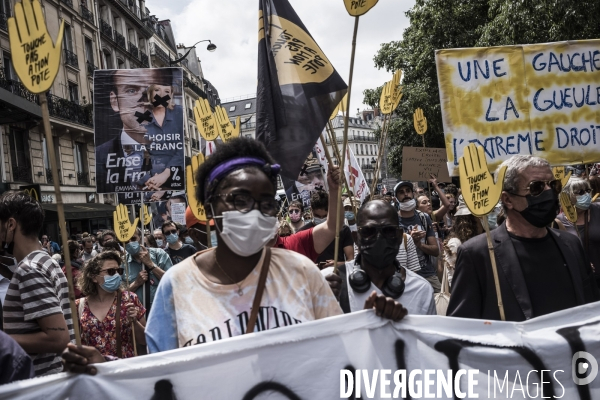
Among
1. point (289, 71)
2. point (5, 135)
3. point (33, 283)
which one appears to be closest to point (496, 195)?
point (289, 71)

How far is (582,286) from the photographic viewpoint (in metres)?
2.70

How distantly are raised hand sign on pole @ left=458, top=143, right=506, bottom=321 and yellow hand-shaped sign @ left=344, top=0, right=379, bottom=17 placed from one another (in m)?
0.89

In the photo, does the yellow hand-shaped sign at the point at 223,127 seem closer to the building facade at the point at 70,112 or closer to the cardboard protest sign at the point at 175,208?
the cardboard protest sign at the point at 175,208

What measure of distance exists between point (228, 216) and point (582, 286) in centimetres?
170

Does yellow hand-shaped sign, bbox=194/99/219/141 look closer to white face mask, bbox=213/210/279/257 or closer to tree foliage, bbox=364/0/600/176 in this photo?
white face mask, bbox=213/210/279/257

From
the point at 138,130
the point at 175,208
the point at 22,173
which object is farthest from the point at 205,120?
the point at 22,173

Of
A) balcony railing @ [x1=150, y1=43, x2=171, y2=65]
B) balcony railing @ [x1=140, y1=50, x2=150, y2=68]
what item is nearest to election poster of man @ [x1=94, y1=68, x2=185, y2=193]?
balcony railing @ [x1=140, y1=50, x2=150, y2=68]

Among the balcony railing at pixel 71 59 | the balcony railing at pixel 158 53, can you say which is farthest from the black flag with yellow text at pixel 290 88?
the balcony railing at pixel 158 53

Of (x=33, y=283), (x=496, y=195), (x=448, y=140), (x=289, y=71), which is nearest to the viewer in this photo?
(x=496, y=195)

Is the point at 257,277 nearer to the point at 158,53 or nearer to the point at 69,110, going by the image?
the point at 69,110

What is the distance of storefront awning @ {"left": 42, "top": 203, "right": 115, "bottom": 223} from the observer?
20.5 meters

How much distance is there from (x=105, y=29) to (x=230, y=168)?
32963mm

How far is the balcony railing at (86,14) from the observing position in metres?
28.4

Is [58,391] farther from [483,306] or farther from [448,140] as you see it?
[448,140]
